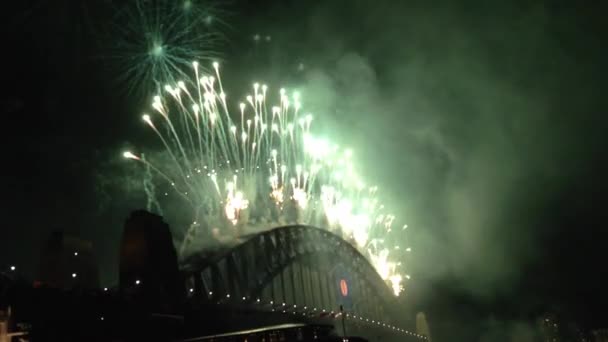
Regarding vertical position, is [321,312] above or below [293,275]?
below

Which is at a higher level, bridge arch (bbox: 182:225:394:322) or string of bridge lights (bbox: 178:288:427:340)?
bridge arch (bbox: 182:225:394:322)

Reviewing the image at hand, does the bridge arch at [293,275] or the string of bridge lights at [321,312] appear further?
the string of bridge lights at [321,312]

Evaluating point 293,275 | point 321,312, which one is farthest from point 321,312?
point 293,275

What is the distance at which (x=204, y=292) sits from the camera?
65.7 metres

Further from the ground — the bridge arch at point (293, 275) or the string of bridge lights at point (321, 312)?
the bridge arch at point (293, 275)

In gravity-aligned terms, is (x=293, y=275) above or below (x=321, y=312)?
above

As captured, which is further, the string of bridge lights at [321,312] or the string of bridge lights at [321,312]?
the string of bridge lights at [321,312]

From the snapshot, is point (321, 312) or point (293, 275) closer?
point (293, 275)

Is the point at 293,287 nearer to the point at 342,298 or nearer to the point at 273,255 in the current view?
the point at 273,255

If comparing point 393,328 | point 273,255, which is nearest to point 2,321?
point 273,255

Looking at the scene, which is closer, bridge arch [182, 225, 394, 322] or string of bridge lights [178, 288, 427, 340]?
bridge arch [182, 225, 394, 322]

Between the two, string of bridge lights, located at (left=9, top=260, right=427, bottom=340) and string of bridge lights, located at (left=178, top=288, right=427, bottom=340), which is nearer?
string of bridge lights, located at (left=9, top=260, right=427, bottom=340)

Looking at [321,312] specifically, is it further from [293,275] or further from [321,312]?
[293,275]

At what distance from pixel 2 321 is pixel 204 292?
25792 mm
